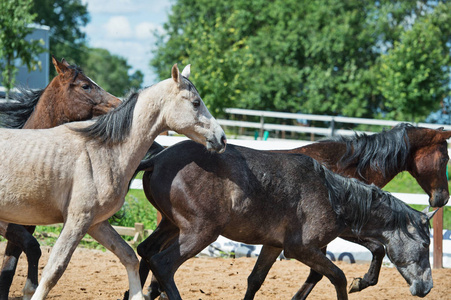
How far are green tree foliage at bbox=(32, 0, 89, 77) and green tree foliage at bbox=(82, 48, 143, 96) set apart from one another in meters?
12.0

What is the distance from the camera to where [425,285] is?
15.7 ft

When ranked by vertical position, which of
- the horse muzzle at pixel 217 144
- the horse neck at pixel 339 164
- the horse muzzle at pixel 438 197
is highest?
the horse muzzle at pixel 217 144

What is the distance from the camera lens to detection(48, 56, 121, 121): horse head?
5.10m

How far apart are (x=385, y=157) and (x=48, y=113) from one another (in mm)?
3385

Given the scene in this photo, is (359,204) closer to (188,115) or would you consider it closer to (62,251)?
(188,115)

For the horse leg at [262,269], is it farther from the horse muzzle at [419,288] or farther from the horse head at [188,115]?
the horse head at [188,115]

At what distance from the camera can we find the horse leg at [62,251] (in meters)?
3.86

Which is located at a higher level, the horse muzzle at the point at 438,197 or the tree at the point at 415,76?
the tree at the point at 415,76

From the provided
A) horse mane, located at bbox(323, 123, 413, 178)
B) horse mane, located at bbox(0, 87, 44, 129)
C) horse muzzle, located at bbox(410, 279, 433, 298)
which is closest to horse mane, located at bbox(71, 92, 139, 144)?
horse mane, located at bbox(0, 87, 44, 129)

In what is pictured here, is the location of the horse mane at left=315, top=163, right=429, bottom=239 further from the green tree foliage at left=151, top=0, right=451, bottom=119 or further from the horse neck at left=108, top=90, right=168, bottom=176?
the green tree foliage at left=151, top=0, right=451, bottom=119

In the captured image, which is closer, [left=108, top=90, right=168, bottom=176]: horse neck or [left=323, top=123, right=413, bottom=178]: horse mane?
[left=108, top=90, right=168, bottom=176]: horse neck

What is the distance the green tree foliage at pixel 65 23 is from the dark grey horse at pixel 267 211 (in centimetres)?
3974

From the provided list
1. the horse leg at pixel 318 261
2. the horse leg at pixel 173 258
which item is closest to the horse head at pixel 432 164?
the horse leg at pixel 318 261

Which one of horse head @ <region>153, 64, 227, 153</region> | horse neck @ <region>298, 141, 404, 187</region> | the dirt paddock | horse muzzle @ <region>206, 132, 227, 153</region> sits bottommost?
the dirt paddock
